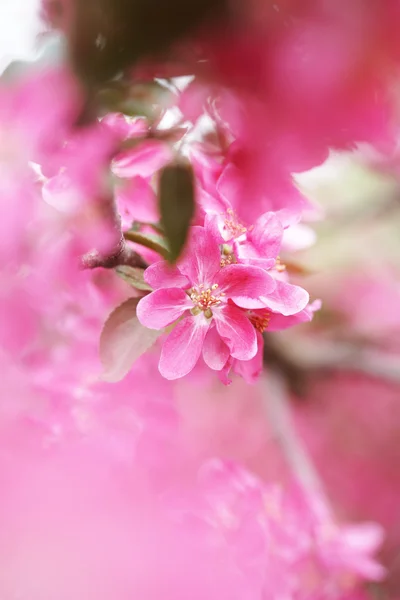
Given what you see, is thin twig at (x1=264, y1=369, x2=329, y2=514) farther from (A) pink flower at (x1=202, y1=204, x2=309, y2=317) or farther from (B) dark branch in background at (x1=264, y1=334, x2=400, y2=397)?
(A) pink flower at (x1=202, y1=204, x2=309, y2=317)

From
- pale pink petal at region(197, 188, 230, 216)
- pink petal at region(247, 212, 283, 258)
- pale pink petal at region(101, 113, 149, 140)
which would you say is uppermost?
pale pink petal at region(101, 113, 149, 140)

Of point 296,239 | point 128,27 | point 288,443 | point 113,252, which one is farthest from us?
point 288,443

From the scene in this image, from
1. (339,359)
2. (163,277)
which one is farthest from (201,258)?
(339,359)

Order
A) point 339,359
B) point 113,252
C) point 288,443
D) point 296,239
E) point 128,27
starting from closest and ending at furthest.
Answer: point 128,27 → point 113,252 → point 296,239 → point 288,443 → point 339,359

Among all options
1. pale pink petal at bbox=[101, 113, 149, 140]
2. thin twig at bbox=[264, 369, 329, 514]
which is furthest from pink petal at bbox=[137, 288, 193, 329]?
thin twig at bbox=[264, 369, 329, 514]

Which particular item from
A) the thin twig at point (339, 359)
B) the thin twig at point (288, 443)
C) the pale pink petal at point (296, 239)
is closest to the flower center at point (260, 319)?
the pale pink petal at point (296, 239)

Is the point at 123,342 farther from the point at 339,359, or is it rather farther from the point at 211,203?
the point at 339,359

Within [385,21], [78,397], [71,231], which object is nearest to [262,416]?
[78,397]
